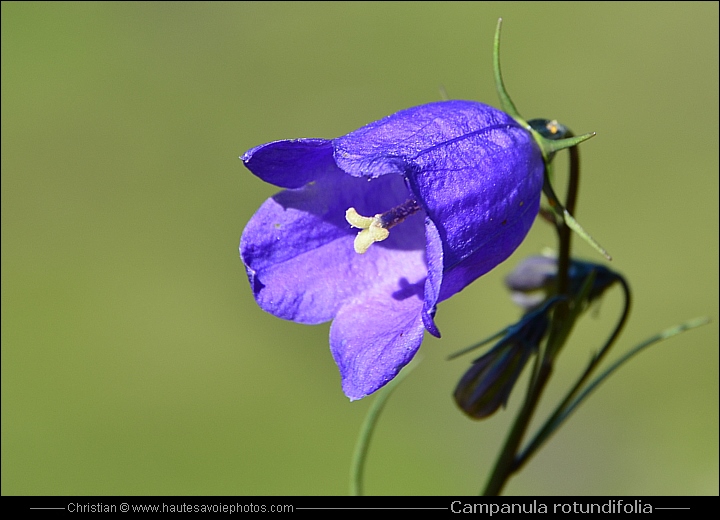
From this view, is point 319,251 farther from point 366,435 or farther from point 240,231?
point 240,231

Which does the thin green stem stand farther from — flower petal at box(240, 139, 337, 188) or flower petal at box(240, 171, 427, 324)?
flower petal at box(240, 139, 337, 188)

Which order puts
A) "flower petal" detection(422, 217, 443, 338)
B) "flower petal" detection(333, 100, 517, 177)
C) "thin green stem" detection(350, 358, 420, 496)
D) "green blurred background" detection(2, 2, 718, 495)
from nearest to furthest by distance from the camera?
"flower petal" detection(422, 217, 443, 338)
"flower petal" detection(333, 100, 517, 177)
"thin green stem" detection(350, 358, 420, 496)
"green blurred background" detection(2, 2, 718, 495)

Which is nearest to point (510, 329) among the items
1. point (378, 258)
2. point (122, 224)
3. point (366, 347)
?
point (378, 258)

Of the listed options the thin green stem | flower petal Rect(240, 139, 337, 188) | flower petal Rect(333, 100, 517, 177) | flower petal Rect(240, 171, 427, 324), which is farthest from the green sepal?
the thin green stem

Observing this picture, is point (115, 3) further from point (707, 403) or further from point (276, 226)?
point (276, 226)

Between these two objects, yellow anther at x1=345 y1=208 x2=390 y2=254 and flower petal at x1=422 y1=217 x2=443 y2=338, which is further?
yellow anther at x1=345 y1=208 x2=390 y2=254

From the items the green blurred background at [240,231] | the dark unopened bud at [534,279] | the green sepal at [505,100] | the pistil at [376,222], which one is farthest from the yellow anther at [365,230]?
the green blurred background at [240,231]

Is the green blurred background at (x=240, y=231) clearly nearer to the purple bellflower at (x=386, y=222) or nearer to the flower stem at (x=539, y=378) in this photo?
the flower stem at (x=539, y=378)
